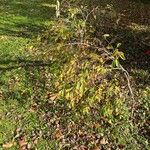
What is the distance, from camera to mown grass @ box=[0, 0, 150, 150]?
798cm

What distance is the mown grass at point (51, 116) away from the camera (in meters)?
7.98

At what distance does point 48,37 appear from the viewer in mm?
9336

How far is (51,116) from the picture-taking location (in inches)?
347

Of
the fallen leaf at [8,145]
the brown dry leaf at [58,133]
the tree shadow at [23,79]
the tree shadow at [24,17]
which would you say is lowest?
the tree shadow at [24,17]

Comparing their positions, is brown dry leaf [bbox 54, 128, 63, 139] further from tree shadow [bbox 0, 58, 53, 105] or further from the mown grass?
tree shadow [bbox 0, 58, 53, 105]

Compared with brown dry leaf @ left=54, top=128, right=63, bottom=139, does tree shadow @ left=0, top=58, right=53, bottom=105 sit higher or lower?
lower

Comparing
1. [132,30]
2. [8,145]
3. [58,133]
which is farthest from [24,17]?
[8,145]

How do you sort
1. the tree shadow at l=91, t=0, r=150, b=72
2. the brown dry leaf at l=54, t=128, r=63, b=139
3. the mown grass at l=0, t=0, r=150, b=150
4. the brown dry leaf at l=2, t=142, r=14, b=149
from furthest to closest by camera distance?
the tree shadow at l=91, t=0, r=150, b=72 < the brown dry leaf at l=54, t=128, r=63, b=139 < the mown grass at l=0, t=0, r=150, b=150 < the brown dry leaf at l=2, t=142, r=14, b=149

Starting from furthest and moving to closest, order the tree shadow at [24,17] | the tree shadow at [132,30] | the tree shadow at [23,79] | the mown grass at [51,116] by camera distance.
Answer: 1. the tree shadow at [24,17]
2. the tree shadow at [132,30]
3. the tree shadow at [23,79]
4. the mown grass at [51,116]

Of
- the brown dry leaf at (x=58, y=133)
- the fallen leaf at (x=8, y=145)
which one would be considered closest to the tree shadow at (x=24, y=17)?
the brown dry leaf at (x=58, y=133)

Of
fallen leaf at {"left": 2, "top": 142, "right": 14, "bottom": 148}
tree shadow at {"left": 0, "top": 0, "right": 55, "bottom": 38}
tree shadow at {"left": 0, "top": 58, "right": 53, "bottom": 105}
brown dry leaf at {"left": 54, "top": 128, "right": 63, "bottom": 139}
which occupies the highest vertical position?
brown dry leaf at {"left": 54, "top": 128, "right": 63, "bottom": 139}

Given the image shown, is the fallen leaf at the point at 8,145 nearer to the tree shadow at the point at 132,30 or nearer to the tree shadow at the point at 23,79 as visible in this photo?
the tree shadow at the point at 23,79

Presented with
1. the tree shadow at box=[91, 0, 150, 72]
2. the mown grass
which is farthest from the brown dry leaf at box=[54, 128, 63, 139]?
the tree shadow at box=[91, 0, 150, 72]

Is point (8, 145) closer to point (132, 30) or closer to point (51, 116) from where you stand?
point (51, 116)
